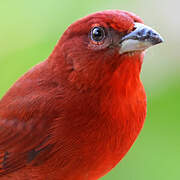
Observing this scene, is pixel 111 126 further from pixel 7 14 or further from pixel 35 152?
pixel 7 14

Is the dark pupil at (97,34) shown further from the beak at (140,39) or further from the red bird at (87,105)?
the beak at (140,39)

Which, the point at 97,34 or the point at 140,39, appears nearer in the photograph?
the point at 140,39

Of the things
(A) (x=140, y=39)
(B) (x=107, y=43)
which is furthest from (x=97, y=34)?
(A) (x=140, y=39)

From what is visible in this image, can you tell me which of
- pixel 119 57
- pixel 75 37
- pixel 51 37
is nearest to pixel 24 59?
pixel 51 37

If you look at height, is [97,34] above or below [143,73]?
above

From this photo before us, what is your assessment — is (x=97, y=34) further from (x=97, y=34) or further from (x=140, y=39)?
(x=140, y=39)

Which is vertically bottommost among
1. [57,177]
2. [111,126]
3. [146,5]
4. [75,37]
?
[57,177]
